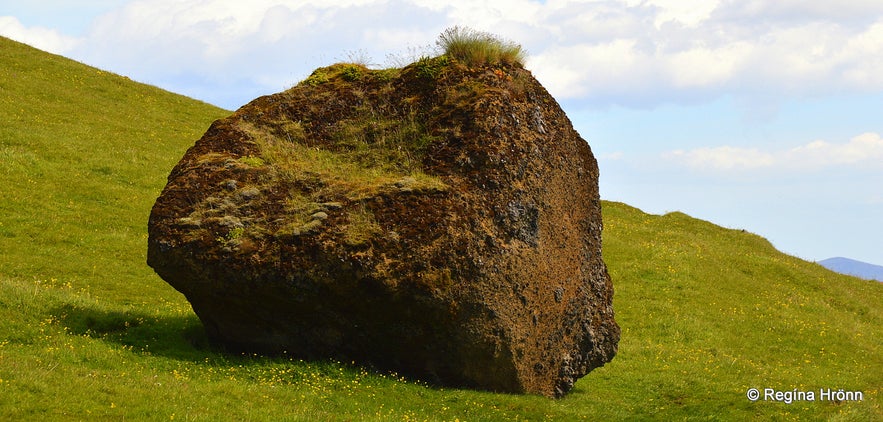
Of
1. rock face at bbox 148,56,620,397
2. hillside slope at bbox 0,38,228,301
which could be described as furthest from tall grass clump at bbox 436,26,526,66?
hillside slope at bbox 0,38,228,301

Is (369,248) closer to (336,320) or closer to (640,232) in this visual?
(336,320)

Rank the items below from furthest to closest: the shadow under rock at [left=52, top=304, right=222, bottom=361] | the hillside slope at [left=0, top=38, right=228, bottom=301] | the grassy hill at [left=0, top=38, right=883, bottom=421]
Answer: the hillside slope at [left=0, top=38, right=228, bottom=301] < the shadow under rock at [left=52, top=304, right=222, bottom=361] < the grassy hill at [left=0, top=38, right=883, bottom=421]

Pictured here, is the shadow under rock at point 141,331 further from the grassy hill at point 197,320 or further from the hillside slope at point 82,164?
the hillside slope at point 82,164

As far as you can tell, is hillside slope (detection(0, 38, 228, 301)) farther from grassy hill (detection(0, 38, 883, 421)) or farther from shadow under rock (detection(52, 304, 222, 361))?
shadow under rock (detection(52, 304, 222, 361))

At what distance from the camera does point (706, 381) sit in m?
23.2

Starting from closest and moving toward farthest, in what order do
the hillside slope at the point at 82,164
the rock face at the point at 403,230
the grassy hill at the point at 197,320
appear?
the grassy hill at the point at 197,320 → the rock face at the point at 403,230 → the hillside slope at the point at 82,164

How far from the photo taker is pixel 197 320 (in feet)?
68.1

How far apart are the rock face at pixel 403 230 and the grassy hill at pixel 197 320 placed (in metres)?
0.96

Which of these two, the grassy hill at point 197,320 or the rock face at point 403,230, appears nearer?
the grassy hill at point 197,320

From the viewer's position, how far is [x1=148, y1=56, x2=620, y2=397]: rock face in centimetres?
1694

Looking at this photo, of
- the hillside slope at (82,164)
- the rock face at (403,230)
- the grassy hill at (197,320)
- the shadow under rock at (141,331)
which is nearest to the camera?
the grassy hill at (197,320)

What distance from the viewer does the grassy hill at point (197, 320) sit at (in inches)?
608

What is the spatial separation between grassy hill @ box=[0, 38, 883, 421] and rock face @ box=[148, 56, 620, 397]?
964 mm

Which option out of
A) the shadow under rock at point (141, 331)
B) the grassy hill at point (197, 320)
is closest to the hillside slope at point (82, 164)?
the grassy hill at point (197, 320)
